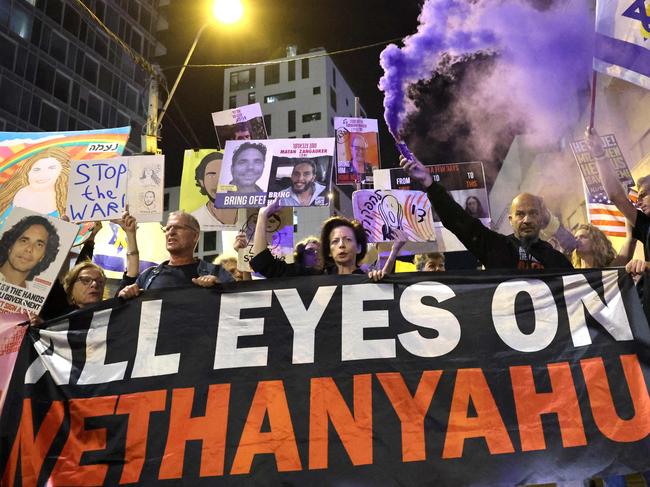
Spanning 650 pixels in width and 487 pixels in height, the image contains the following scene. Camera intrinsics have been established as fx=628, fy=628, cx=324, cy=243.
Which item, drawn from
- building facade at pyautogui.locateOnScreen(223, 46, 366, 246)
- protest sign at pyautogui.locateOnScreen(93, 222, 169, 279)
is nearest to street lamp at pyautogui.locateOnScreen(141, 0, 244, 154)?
protest sign at pyautogui.locateOnScreen(93, 222, 169, 279)

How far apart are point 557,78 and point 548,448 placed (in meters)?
9.57

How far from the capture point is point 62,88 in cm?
3234

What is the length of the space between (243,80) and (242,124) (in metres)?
46.3

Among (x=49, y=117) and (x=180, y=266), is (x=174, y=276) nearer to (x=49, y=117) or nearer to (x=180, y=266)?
(x=180, y=266)

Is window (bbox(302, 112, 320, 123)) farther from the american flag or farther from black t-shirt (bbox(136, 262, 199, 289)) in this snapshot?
black t-shirt (bbox(136, 262, 199, 289))

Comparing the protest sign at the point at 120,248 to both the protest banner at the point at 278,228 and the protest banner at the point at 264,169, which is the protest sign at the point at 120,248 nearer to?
the protest banner at the point at 278,228

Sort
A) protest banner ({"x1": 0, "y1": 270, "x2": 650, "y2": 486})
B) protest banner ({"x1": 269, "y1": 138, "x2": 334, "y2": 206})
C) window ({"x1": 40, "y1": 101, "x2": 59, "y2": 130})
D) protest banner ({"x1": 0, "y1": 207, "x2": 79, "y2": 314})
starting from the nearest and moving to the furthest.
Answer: protest banner ({"x1": 0, "y1": 270, "x2": 650, "y2": 486})
protest banner ({"x1": 0, "y1": 207, "x2": 79, "y2": 314})
protest banner ({"x1": 269, "y1": 138, "x2": 334, "y2": 206})
window ({"x1": 40, "y1": 101, "x2": 59, "y2": 130})

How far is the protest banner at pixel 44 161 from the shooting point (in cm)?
574

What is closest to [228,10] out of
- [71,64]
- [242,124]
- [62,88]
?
[242,124]

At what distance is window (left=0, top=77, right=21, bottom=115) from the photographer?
93.0ft

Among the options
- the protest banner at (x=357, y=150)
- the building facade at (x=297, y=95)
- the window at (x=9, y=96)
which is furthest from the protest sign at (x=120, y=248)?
the building facade at (x=297, y=95)

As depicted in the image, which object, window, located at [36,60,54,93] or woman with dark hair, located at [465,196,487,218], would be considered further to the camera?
window, located at [36,60,54,93]

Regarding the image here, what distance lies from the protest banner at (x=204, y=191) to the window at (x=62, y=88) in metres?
28.8

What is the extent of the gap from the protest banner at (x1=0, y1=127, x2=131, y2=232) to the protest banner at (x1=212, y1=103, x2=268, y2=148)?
3.46ft
